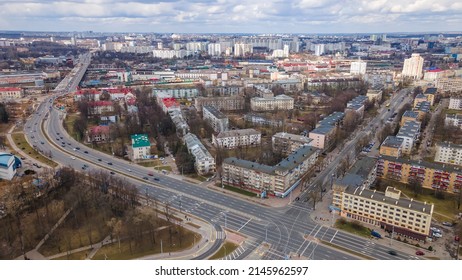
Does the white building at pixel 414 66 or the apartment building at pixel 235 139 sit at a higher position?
the white building at pixel 414 66

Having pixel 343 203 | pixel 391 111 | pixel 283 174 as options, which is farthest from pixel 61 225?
pixel 391 111

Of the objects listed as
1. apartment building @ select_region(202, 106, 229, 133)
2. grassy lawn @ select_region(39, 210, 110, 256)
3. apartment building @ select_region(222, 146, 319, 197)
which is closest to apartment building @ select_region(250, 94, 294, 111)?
apartment building @ select_region(202, 106, 229, 133)

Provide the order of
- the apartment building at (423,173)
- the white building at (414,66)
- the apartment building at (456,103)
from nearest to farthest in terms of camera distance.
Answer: the apartment building at (423,173), the apartment building at (456,103), the white building at (414,66)

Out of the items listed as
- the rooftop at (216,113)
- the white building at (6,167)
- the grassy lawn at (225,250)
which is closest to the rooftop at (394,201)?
the grassy lawn at (225,250)

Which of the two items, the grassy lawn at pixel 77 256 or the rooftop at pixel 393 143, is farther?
the rooftop at pixel 393 143

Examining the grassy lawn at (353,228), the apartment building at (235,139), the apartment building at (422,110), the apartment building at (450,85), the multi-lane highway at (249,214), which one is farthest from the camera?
the apartment building at (450,85)

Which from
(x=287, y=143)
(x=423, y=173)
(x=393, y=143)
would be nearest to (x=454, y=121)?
(x=393, y=143)

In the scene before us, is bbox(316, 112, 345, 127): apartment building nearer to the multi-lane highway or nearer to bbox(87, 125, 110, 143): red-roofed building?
the multi-lane highway

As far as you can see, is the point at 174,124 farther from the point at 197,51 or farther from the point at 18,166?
the point at 197,51

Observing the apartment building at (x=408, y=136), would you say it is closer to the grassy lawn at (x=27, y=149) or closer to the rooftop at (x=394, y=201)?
the rooftop at (x=394, y=201)
